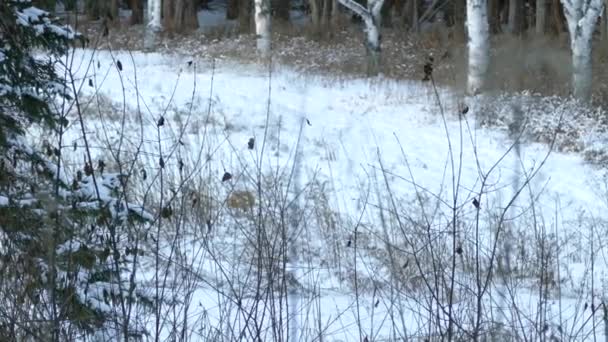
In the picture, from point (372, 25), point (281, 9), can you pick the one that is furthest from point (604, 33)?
point (281, 9)

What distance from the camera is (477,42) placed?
1731 centimetres

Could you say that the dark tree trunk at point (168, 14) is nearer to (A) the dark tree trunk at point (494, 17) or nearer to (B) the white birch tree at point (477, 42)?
(A) the dark tree trunk at point (494, 17)

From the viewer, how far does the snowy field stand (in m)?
6.31

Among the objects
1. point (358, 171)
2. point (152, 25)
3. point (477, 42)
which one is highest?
point (152, 25)

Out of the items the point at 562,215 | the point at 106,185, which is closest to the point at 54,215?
the point at 106,185

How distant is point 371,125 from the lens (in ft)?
48.1

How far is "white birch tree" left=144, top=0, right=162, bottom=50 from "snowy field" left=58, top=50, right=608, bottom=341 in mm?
3527

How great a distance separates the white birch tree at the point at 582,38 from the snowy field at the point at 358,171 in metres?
1.88

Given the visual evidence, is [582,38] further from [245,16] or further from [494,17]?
[245,16]

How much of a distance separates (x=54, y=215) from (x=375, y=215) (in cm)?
616

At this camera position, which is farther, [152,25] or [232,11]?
[232,11]

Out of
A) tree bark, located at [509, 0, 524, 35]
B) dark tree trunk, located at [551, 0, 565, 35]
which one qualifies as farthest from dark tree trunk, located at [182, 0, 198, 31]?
dark tree trunk, located at [551, 0, 565, 35]

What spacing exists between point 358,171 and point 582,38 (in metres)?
6.09

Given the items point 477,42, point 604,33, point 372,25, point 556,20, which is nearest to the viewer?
point 477,42
